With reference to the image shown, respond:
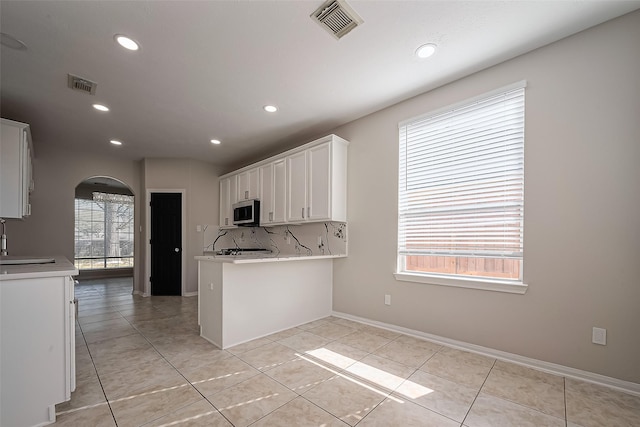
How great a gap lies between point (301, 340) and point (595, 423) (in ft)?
7.34

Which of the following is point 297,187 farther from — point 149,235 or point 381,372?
point 149,235

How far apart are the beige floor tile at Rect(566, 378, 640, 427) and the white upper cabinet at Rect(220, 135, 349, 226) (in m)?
2.56

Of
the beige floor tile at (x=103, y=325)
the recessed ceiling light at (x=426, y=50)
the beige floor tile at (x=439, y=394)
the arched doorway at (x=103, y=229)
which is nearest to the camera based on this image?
the beige floor tile at (x=439, y=394)

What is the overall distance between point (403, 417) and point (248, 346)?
64.7 inches

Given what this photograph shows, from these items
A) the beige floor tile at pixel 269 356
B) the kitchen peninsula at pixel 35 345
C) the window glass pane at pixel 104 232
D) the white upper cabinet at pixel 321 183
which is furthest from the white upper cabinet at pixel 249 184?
the window glass pane at pixel 104 232

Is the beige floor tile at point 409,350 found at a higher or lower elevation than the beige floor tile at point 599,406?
lower

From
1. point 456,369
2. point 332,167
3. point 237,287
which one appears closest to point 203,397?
point 237,287

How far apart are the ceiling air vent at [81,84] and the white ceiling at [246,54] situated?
2.2 inches

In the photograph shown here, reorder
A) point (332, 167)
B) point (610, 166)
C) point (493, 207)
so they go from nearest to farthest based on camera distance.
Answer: point (610, 166)
point (493, 207)
point (332, 167)

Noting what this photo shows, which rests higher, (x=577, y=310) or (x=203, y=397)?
(x=577, y=310)

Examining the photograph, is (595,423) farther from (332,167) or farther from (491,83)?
(332,167)

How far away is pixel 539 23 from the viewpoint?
206cm

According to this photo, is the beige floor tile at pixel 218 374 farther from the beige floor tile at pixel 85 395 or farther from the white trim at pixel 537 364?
the white trim at pixel 537 364

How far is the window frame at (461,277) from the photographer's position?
7.91 feet
